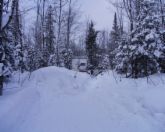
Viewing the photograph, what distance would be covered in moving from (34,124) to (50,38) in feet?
82.2

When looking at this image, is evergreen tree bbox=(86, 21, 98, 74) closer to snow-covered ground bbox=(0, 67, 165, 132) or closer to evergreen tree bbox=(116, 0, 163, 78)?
evergreen tree bbox=(116, 0, 163, 78)

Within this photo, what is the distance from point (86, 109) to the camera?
7.02 metres

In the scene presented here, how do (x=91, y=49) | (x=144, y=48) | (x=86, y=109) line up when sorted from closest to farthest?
(x=86, y=109), (x=144, y=48), (x=91, y=49)

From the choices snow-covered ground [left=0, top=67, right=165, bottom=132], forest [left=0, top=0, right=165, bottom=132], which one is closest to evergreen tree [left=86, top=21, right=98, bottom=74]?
forest [left=0, top=0, right=165, bottom=132]

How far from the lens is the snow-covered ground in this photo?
580cm

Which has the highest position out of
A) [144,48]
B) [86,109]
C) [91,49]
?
[91,49]

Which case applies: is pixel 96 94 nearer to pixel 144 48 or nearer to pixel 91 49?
pixel 144 48

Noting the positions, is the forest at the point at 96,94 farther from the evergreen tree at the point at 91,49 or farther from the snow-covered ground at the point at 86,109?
the evergreen tree at the point at 91,49

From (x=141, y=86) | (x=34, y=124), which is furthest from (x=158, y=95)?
(x=34, y=124)

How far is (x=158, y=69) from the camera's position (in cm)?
1041

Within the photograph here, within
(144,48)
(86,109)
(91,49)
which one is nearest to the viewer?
(86,109)

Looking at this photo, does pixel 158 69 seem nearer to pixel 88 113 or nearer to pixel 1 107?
pixel 88 113

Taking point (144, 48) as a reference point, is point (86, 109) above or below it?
below

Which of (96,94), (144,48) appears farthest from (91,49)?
(96,94)
